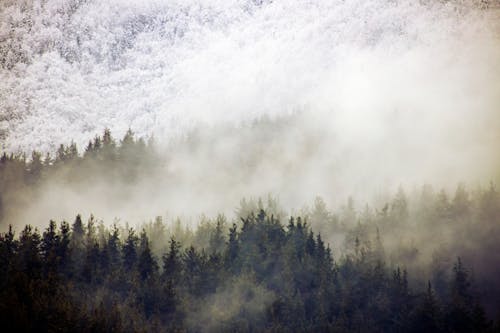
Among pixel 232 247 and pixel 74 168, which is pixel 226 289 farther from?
pixel 74 168

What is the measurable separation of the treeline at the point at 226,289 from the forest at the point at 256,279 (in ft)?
0.51

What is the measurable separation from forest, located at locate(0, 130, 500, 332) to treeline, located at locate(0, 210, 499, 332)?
0.51ft

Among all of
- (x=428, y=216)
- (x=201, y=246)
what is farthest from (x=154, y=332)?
(x=428, y=216)

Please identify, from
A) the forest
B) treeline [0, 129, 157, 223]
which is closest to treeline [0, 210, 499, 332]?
the forest

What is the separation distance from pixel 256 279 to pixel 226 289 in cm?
491

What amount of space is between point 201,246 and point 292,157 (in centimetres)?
6738

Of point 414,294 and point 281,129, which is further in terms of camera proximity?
point 281,129

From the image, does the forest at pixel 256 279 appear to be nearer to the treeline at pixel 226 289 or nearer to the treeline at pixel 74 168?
the treeline at pixel 226 289

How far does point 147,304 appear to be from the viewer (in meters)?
80.0

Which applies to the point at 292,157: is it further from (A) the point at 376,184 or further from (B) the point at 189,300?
(B) the point at 189,300

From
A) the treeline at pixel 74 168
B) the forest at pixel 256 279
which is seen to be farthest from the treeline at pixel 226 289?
the treeline at pixel 74 168

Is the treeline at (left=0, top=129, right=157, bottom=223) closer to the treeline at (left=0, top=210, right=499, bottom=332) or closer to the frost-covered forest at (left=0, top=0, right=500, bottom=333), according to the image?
the frost-covered forest at (left=0, top=0, right=500, bottom=333)

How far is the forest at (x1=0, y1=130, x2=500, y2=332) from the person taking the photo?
74.9 m

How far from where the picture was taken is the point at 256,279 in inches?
3420
